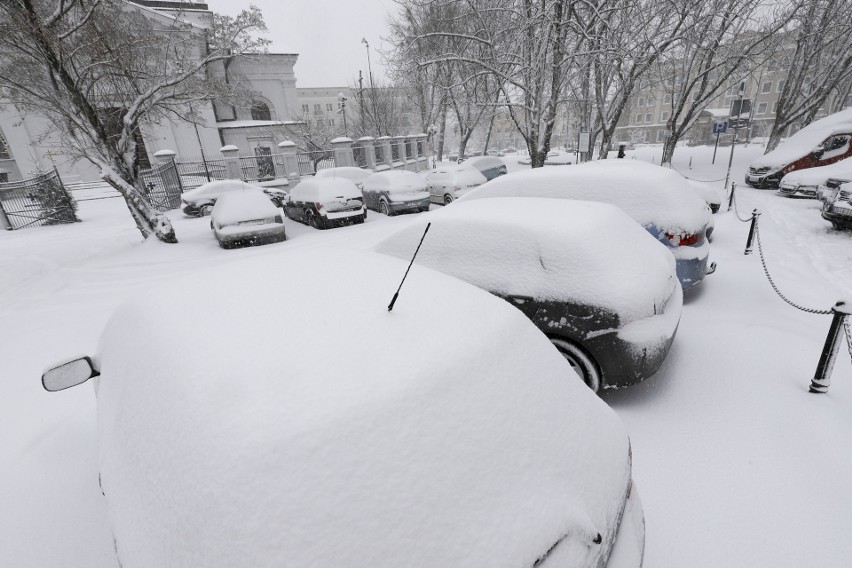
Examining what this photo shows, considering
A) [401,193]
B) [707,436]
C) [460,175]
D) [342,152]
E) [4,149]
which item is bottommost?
[707,436]

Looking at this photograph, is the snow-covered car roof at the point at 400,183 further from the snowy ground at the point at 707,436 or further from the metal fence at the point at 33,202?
the metal fence at the point at 33,202

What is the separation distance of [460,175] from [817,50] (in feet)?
56.1

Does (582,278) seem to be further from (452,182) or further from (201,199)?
(201,199)

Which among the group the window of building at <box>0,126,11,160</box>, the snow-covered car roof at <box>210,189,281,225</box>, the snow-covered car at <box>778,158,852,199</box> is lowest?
the snow-covered car at <box>778,158,852,199</box>

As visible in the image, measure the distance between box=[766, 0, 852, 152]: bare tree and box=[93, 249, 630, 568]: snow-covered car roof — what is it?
20.5 meters

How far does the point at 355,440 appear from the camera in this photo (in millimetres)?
1082

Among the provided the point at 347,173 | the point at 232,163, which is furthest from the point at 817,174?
the point at 232,163

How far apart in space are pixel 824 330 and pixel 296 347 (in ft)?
17.4

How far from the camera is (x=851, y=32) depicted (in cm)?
1673

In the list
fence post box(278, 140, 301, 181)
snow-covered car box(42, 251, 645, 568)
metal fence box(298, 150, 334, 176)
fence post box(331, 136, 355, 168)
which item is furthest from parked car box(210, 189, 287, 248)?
fence post box(331, 136, 355, 168)

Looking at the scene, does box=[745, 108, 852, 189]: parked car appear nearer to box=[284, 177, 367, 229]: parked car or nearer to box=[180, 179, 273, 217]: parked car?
box=[284, 177, 367, 229]: parked car

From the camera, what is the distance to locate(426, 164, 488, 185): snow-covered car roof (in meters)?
13.9

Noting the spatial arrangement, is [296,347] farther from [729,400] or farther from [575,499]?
[729,400]

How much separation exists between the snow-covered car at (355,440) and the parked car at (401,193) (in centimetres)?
1059
